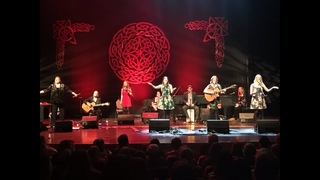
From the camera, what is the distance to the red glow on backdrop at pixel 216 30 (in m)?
16.5

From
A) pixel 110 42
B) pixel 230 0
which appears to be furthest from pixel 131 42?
pixel 230 0

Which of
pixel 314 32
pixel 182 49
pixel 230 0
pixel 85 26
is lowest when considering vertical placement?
pixel 314 32

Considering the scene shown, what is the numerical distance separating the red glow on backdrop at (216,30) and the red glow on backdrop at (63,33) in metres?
4.85

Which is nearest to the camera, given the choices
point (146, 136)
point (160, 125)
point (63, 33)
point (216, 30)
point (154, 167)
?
point (154, 167)

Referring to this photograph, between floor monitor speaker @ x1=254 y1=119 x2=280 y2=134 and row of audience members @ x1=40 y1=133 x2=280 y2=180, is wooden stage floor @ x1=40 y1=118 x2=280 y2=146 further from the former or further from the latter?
row of audience members @ x1=40 y1=133 x2=280 y2=180

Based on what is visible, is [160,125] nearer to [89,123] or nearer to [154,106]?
[89,123]

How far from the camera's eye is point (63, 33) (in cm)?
1619

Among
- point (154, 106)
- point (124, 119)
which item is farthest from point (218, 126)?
point (154, 106)

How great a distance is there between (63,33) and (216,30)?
709cm

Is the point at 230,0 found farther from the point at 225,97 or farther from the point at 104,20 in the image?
the point at 104,20

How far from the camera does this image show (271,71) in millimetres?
16375

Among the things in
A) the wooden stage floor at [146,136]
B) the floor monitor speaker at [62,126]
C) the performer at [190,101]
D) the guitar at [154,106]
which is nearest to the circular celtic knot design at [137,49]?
the guitar at [154,106]

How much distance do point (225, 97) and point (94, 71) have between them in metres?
6.12

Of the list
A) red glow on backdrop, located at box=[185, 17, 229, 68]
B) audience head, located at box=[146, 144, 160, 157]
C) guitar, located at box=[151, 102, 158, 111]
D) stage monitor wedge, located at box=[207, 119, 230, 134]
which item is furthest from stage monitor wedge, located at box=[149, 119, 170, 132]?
red glow on backdrop, located at box=[185, 17, 229, 68]
